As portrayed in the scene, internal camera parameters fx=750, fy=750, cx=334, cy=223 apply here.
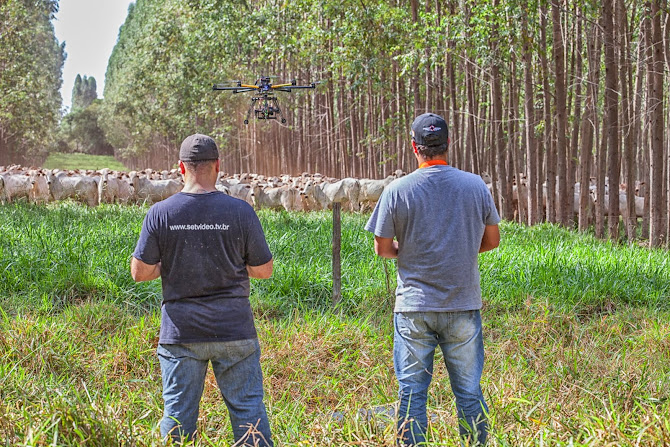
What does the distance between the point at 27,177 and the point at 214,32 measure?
10219 millimetres

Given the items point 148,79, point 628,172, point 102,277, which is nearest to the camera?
point 102,277

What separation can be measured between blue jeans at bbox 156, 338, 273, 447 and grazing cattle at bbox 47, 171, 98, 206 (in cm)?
1689

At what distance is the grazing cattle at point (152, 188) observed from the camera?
20281mm

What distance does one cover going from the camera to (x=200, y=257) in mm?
3502

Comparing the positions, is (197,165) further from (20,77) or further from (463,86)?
(20,77)

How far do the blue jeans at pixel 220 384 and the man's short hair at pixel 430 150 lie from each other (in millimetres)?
1250

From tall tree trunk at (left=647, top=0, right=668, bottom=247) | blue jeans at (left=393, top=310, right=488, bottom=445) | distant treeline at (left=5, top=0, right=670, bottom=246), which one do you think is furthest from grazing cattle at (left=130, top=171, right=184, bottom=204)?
blue jeans at (left=393, top=310, right=488, bottom=445)

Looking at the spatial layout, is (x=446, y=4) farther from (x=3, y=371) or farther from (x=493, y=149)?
(x=3, y=371)

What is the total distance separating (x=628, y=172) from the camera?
45.4 feet

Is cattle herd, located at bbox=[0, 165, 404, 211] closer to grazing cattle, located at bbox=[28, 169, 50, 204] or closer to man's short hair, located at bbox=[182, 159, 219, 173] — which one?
grazing cattle, located at bbox=[28, 169, 50, 204]

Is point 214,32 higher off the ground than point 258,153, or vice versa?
point 214,32

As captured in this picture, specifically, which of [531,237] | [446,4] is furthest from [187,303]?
[446,4]

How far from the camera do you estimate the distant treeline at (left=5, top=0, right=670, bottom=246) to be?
45.5 ft

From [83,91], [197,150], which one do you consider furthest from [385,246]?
[83,91]
